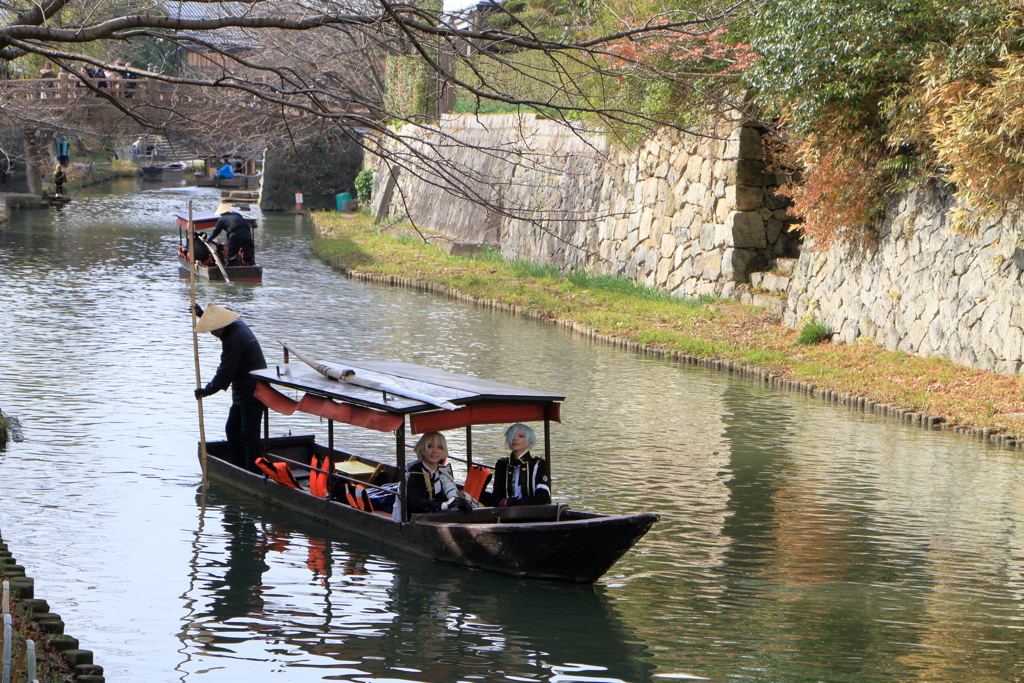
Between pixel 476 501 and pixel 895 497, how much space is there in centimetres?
Result: 452

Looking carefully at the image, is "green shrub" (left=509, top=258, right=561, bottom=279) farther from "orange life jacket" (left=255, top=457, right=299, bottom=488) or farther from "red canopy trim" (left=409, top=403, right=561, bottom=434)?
"red canopy trim" (left=409, top=403, right=561, bottom=434)

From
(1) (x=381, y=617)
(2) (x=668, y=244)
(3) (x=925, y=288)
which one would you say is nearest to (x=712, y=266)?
(2) (x=668, y=244)

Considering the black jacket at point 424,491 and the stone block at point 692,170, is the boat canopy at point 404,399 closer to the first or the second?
the black jacket at point 424,491

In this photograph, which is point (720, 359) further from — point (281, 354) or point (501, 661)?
point (501, 661)

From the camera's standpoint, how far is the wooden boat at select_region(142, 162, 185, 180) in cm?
6631

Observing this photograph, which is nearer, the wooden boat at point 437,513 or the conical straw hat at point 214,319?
the wooden boat at point 437,513

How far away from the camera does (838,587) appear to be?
8.79m

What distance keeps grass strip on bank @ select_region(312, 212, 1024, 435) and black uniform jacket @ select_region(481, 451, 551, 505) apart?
4833mm

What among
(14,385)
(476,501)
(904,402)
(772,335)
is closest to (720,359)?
(772,335)

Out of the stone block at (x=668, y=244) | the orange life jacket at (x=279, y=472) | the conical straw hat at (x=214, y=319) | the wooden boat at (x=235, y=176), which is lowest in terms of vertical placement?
the orange life jacket at (x=279, y=472)

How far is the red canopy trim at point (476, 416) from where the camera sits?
911 cm

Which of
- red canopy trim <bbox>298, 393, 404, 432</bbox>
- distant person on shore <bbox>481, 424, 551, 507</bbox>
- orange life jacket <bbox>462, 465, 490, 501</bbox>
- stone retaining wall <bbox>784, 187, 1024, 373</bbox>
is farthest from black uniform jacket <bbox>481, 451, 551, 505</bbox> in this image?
stone retaining wall <bbox>784, 187, 1024, 373</bbox>

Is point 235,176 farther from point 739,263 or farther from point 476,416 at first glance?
point 476,416

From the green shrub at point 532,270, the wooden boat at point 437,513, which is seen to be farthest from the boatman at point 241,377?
the green shrub at point 532,270
